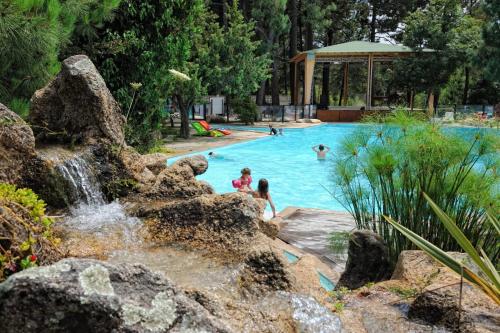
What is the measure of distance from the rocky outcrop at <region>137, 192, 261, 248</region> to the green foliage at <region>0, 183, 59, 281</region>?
3.73 feet

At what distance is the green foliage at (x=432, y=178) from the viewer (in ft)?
14.6

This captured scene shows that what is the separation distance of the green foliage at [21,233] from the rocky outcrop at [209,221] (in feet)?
3.73

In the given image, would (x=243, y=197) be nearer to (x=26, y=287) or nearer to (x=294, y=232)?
(x=26, y=287)

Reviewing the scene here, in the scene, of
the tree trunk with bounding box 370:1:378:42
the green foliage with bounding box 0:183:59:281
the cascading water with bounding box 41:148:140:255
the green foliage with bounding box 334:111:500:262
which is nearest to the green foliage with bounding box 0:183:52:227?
the green foliage with bounding box 0:183:59:281

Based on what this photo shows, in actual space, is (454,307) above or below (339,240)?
above

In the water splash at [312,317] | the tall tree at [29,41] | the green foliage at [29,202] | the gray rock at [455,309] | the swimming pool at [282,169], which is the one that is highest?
the tall tree at [29,41]

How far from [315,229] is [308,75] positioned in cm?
2279

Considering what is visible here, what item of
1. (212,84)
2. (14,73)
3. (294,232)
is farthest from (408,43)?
(14,73)

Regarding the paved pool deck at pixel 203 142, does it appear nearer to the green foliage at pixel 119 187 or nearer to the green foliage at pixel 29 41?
the green foliage at pixel 29 41

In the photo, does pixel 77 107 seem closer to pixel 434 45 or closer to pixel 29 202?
pixel 29 202

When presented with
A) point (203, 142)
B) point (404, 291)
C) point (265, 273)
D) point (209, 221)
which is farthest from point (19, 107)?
point (203, 142)

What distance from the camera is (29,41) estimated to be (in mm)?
6254

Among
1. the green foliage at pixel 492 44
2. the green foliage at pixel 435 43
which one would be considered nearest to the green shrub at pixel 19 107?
the green foliage at pixel 492 44

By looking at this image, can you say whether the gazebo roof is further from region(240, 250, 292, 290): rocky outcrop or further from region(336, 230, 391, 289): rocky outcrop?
region(240, 250, 292, 290): rocky outcrop
